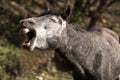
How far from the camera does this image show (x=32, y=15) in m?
14.3

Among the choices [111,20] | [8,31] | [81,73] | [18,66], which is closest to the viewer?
[81,73]

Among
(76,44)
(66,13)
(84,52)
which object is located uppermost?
(66,13)

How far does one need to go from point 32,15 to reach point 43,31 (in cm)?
702

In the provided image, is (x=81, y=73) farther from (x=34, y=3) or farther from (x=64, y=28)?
(x=34, y=3)

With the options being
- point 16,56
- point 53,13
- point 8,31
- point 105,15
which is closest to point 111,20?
point 105,15

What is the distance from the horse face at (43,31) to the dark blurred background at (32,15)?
991 millimetres

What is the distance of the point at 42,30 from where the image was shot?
7.29 meters

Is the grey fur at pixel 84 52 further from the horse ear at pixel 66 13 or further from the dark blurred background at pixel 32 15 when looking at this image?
the dark blurred background at pixel 32 15

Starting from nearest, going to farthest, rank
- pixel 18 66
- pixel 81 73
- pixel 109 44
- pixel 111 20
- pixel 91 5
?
1. pixel 81 73
2. pixel 109 44
3. pixel 18 66
4. pixel 91 5
5. pixel 111 20

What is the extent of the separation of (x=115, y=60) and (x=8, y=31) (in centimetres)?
533

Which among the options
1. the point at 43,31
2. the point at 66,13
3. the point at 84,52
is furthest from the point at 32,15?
the point at 43,31

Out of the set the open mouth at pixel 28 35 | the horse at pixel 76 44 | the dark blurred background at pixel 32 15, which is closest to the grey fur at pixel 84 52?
the horse at pixel 76 44

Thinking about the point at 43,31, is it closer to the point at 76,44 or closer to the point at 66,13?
the point at 66,13

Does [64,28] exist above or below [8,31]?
above
